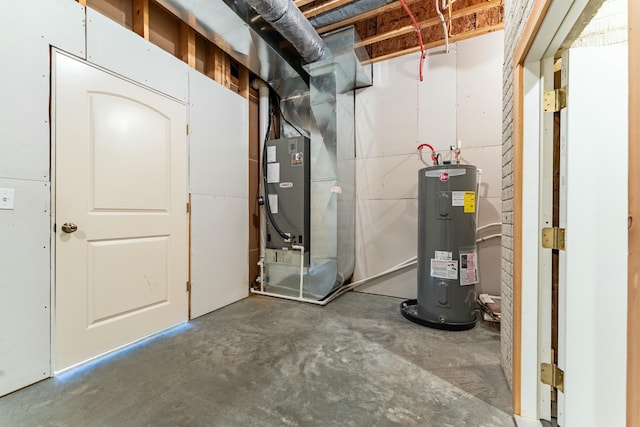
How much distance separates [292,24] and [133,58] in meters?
1.27

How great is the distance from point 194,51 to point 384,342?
3.08 m

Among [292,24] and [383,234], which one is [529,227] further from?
[292,24]

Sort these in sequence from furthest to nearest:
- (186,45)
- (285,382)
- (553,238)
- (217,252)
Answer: (217,252) → (186,45) → (285,382) → (553,238)

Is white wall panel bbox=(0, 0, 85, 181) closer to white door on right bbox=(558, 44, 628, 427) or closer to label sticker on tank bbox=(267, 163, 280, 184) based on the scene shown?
label sticker on tank bbox=(267, 163, 280, 184)

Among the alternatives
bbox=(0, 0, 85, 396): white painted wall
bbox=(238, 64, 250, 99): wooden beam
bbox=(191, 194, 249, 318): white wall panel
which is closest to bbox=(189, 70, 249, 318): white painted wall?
bbox=(191, 194, 249, 318): white wall panel

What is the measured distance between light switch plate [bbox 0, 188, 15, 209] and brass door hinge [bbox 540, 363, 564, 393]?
284 centimetres

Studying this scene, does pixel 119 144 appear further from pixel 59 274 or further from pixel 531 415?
pixel 531 415

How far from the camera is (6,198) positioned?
147 cm

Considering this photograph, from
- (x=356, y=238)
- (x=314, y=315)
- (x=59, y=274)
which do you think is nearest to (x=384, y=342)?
(x=314, y=315)

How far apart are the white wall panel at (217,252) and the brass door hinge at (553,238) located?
8.42 ft

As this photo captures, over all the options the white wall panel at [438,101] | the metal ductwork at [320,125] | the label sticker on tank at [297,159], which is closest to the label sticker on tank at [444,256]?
the metal ductwork at [320,125]

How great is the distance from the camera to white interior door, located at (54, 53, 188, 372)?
171 cm

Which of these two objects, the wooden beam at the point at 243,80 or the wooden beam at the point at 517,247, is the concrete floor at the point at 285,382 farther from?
the wooden beam at the point at 243,80

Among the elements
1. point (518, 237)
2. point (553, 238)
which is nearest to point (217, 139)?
point (518, 237)
